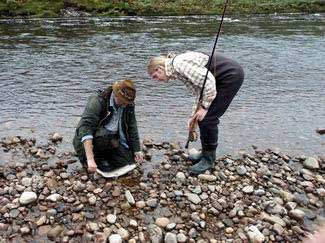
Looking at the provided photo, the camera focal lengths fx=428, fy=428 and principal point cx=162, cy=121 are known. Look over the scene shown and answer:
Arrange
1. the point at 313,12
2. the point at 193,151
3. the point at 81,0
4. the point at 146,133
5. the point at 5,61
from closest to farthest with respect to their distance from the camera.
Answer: the point at 193,151
the point at 146,133
the point at 5,61
the point at 81,0
the point at 313,12

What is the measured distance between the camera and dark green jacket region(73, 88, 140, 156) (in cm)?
558

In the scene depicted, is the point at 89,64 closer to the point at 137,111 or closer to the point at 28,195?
the point at 137,111

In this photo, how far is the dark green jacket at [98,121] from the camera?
5.58 meters

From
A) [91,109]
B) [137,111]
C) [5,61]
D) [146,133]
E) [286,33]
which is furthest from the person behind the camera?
[286,33]

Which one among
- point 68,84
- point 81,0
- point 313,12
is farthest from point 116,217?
point 313,12

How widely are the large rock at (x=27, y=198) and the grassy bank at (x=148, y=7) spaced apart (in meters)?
18.7

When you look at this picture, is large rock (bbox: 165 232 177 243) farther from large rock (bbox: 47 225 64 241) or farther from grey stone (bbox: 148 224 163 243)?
large rock (bbox: 47 225 64 241)

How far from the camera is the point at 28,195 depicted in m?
5.29

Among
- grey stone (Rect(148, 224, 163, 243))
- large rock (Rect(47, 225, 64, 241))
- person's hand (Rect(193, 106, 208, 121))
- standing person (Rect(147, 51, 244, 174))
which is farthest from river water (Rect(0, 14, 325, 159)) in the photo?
grey stone (Rect(148, 224, 163, 243))

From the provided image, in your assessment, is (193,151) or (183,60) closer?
(183,60)

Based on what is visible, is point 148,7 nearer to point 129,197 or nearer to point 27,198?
point 129,197

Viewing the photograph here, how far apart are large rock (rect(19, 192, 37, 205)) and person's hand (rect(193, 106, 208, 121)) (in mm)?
2281

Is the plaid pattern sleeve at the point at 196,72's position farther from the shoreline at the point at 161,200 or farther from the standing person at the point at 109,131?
the shoreline at the point at 161,200

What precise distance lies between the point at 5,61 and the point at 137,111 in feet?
18.8
